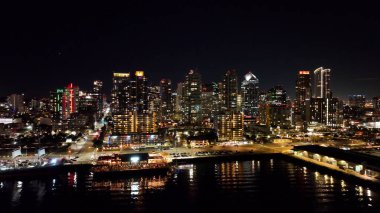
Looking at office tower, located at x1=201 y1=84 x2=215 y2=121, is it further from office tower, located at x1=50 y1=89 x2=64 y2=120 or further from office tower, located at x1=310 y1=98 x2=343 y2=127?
office tower, located at x1=50 y1=89 x2=64 y2=120

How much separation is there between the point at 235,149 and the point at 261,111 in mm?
27010

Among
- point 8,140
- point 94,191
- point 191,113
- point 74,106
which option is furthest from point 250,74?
point 94,191

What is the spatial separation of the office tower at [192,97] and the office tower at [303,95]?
49.6 ft

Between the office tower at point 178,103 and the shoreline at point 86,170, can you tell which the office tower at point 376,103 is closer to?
the office tower at point 178,103

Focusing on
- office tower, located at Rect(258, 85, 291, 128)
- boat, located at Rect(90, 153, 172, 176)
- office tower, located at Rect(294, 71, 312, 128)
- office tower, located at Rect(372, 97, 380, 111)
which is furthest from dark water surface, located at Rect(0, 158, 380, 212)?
office tower, located at Rect(372, 97, 380, 111)

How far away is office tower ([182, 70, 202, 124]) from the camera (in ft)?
184

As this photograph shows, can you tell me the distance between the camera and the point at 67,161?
23.6 m

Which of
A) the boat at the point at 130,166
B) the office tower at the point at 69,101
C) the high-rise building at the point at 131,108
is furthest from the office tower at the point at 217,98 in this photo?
the boat at the point at 130,166

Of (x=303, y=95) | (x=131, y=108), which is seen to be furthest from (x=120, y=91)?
(x=303, y=95)

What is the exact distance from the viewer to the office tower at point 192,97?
55938 mm

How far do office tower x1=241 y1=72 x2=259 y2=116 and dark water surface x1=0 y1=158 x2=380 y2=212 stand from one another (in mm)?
45909

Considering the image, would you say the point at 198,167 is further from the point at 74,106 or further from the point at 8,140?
the point at 74,106

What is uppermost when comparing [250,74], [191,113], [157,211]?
[250,74]

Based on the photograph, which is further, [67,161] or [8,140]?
[8,140]
